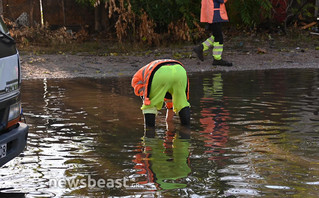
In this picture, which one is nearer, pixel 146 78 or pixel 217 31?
pixel 146 78

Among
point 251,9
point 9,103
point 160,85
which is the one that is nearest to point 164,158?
point 160,85

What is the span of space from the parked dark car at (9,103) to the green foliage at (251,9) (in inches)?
462

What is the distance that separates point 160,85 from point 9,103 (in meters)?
2.32

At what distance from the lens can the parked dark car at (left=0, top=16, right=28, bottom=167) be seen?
4.68 metres

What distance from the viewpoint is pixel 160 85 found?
22.2ft

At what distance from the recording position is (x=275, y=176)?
507 centimetres

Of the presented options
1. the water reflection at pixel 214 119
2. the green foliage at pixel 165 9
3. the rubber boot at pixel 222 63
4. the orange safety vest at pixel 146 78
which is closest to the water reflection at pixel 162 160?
the water reflection at pixel 214 119

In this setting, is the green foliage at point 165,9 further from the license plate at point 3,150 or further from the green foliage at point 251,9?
the license plate at point 3,150

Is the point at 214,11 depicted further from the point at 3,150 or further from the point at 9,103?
the point at 3,150

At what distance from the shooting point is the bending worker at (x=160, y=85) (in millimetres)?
6723

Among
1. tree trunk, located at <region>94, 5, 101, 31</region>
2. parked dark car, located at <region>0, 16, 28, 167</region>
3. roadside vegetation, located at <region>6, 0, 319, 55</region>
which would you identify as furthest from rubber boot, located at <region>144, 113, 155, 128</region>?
tree trunk, located at <region>94, 5, 101, 31</region>

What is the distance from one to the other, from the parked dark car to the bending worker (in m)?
2.06

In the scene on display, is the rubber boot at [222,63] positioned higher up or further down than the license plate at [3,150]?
further down

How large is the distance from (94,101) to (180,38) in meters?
7.13
